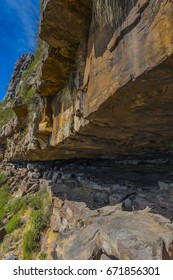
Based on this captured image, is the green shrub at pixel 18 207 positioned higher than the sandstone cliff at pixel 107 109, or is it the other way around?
the sandstone cliff at pixel 107 109

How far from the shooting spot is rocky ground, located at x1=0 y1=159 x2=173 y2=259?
2320 millimetres

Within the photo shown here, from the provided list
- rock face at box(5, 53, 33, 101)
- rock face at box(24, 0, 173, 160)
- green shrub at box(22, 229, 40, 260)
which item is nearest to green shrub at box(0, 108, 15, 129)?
green shrub at box(22, 229, 40, 260)

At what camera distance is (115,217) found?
10.9ft

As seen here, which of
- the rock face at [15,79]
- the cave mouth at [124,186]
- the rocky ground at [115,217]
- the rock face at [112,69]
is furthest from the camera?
the rock face at [15,79]

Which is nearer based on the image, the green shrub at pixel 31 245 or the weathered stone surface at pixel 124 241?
the weathered stone surface at pixel 124 241

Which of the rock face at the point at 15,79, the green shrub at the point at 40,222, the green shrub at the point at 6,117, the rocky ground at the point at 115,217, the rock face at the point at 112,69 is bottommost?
the green shrub at the point at 40,222

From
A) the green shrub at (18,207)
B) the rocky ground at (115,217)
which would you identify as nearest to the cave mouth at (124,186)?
the rocky ground at (115,217)

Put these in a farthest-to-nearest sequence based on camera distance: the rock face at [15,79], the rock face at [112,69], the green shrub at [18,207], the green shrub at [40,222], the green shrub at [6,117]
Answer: the rock face at [15,79] < the green shrub at [6,117] < the green shrub at [18,207] < the green shrub at [40,222] < the rock face at [112,69]

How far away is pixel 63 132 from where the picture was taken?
16.7ft

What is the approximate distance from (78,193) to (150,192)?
267cm

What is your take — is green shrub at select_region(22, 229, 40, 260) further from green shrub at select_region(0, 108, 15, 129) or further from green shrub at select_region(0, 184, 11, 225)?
green shrub at select_region(0, 108, 15, 129)

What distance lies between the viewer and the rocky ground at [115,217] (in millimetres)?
2320

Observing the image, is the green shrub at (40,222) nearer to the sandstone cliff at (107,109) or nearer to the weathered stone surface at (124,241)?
the sandstone cliff at (107,109)
